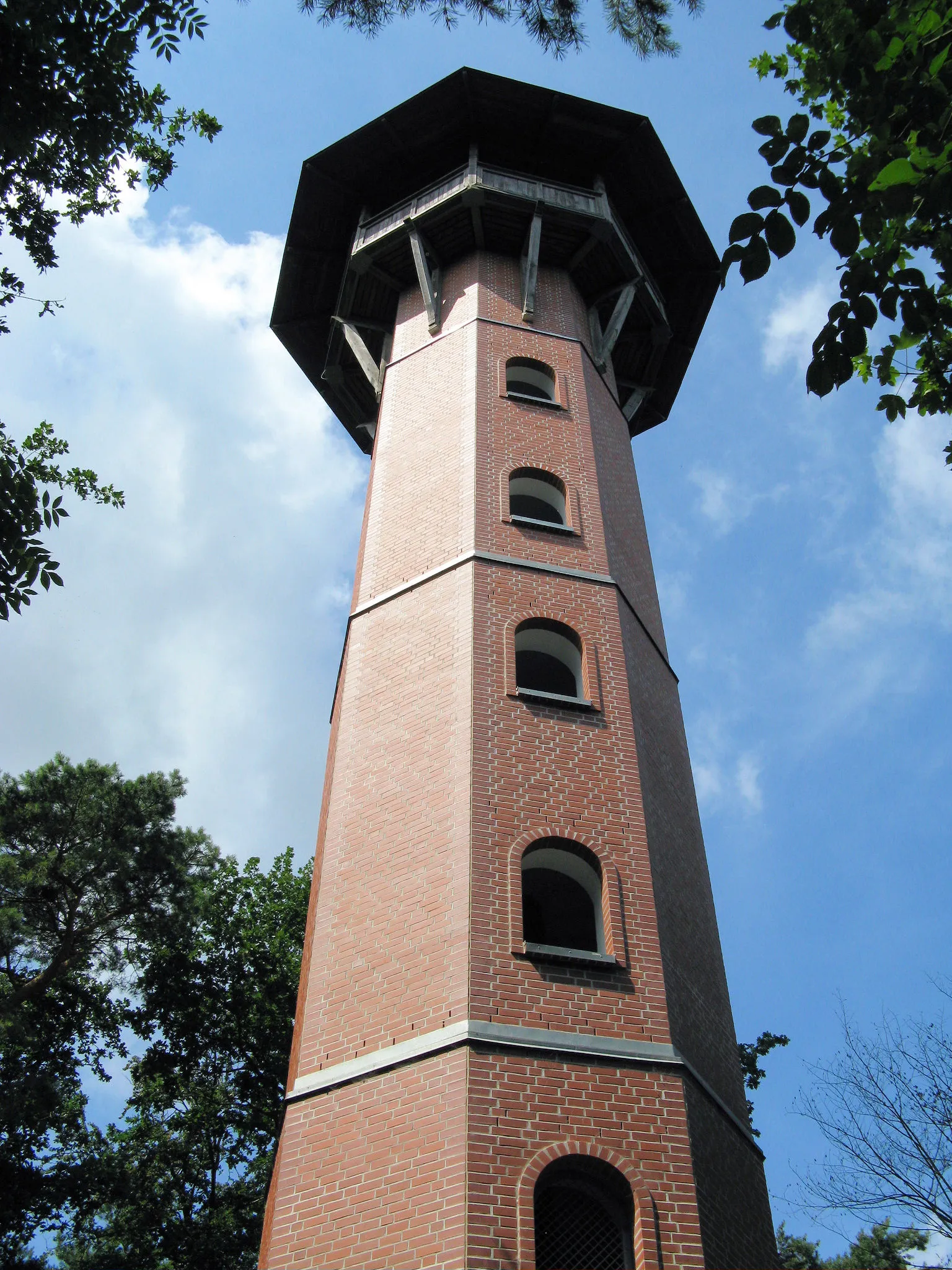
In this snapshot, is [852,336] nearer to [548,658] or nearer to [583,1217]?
[583,1217]

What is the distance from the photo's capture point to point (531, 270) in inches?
765

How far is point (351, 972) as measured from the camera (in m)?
10.8

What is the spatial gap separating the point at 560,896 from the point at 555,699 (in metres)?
2.15

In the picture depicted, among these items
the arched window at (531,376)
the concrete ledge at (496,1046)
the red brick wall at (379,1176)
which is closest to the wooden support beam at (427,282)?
the arched window at (531,376)

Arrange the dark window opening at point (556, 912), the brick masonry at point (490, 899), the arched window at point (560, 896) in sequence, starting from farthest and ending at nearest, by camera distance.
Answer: the dark window opening at point (556, 912), the arched window at point (560, 896), the brick masonry at point (490, 899)

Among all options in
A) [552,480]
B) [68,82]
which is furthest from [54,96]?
[552,480]

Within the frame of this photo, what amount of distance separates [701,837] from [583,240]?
38.6ft

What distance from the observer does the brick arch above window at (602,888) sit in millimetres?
10477

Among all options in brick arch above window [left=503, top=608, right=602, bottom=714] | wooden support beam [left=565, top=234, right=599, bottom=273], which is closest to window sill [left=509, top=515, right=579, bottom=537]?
brick arch above window [left=503, top=608, right=602, bottom=714]

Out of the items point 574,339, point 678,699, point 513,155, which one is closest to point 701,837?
point 678,699

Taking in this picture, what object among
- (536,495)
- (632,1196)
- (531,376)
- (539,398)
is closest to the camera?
(632,1196)

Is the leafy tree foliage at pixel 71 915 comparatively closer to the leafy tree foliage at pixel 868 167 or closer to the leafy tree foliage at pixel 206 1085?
the leafy tree foliage at pixel 206 1085

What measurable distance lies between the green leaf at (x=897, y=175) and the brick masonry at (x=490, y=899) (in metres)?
7.08

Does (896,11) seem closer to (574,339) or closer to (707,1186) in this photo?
(707,1186)
